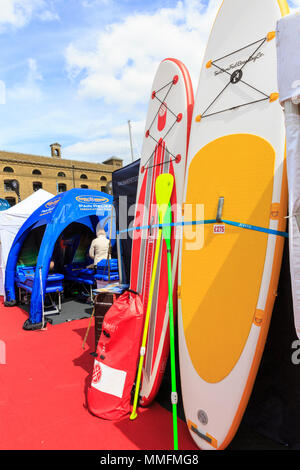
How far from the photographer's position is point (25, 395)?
295 centimetres

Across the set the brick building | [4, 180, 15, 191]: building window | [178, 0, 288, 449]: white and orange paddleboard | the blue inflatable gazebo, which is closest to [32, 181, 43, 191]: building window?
the brick building

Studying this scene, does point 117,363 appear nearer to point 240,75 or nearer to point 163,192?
point 163,192

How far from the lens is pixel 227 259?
86.7 inches

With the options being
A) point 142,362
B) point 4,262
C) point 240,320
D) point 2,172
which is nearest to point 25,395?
point 142,362

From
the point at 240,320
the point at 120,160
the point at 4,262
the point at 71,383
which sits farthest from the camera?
Result: the point at 120,160

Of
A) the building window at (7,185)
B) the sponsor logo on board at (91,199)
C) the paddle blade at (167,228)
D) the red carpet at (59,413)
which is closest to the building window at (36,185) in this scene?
the building window at (7,185)

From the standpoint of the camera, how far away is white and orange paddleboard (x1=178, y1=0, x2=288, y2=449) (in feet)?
6.50

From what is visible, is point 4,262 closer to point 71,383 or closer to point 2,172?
point 71,383

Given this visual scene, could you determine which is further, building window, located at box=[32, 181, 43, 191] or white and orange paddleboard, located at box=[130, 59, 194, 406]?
building window, located at box=[32, 181, 43, 191]

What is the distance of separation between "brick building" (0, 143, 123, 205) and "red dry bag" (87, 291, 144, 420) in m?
30.4

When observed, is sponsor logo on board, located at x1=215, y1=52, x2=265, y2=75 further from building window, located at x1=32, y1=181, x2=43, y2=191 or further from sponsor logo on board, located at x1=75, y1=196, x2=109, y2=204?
building window, located at x1=32, y1=181, x2=43, y2=191

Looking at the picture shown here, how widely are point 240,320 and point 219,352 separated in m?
0.29

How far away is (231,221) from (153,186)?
1247mm

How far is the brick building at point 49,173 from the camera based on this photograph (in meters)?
30.1
